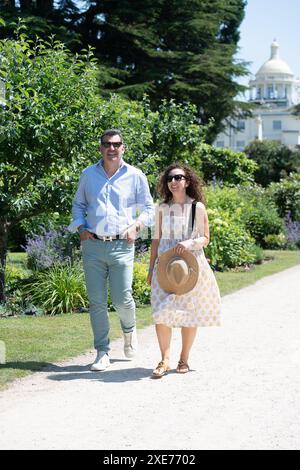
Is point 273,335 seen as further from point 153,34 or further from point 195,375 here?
point 153,34

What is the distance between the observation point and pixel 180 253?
6.50m

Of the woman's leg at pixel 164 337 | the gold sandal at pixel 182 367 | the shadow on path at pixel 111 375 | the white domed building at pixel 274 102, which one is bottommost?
the shadow on path at pixel 111 375

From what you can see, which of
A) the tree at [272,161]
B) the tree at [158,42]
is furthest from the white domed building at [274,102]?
the tree at [158,42]

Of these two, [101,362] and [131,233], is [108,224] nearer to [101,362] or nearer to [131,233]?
[131,233]

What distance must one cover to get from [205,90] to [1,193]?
56.0 ft

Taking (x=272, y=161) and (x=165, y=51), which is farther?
(x=272, y=161)

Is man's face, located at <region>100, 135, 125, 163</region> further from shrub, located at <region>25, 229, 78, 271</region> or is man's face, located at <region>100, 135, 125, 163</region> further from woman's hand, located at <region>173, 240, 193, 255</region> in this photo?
shrub, located at <region>25, 229, 78, 271</region>

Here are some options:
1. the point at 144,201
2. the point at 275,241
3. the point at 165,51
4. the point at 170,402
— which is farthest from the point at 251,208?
the point at 170,402

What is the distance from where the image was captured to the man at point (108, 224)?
6.59m

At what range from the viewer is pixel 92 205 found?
262 inches

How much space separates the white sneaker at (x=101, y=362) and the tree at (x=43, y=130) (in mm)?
3532

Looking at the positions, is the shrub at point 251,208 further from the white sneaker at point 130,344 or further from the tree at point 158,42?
the white sneaker at point 130,344

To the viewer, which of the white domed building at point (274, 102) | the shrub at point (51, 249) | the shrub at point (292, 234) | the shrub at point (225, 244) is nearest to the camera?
the shrub at point (51, 249)

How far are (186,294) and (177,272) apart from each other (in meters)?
0.22
